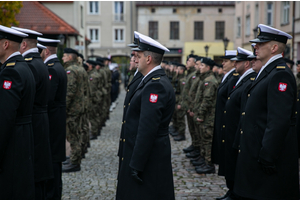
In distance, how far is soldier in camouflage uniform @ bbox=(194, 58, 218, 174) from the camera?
7.59 meters

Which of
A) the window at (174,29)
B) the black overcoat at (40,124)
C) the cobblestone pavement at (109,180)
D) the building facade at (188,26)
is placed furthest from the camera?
the window at (174,29)

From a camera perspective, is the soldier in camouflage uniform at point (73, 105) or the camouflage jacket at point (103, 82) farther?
the camouflage jacket at point (103, 82)

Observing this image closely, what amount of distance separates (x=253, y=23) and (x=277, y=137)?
30124mm

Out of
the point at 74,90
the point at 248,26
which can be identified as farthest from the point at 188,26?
Result: the point at 74,90

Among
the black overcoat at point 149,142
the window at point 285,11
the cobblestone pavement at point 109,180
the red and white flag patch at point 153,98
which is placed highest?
the window at point 285,11

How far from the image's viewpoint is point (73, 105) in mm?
7605

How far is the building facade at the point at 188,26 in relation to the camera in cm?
4681

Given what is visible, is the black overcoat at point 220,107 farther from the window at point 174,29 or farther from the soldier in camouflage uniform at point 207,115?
the window at point 174,29

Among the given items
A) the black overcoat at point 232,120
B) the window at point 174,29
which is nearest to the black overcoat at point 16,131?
the black overcoat at point 232,120

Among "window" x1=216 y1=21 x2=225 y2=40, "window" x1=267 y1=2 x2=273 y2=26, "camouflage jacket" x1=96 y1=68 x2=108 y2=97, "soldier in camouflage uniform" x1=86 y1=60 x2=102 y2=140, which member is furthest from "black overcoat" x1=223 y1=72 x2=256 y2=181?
"window" x1=216 y1=21 x2=225 y2=40

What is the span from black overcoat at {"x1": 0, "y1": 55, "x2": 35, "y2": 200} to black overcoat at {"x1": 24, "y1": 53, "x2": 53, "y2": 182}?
0.52 metres

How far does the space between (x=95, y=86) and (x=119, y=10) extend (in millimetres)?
37328

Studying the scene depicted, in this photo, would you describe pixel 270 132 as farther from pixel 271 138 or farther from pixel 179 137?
pixel 179 137

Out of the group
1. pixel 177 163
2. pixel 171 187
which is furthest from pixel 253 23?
pixel 171 187
